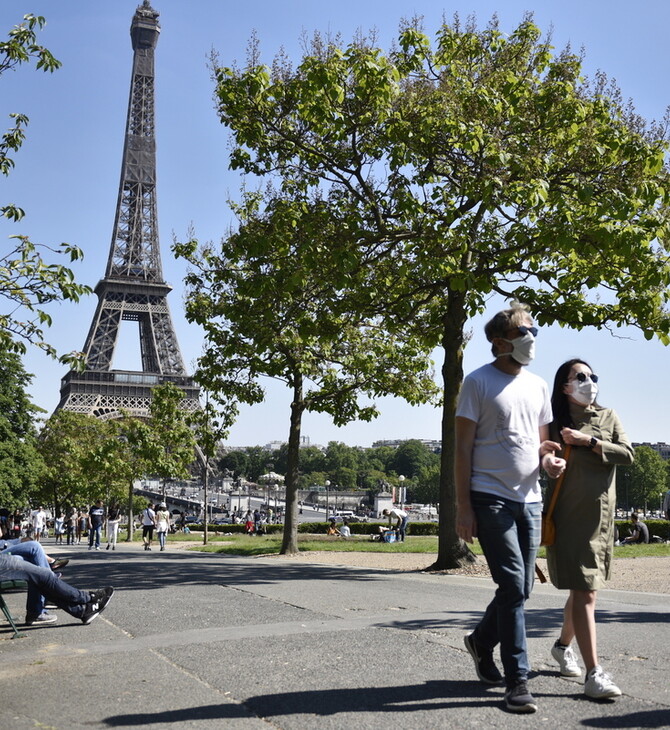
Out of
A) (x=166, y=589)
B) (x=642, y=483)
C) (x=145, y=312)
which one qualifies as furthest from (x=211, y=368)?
(x=642, y=483)

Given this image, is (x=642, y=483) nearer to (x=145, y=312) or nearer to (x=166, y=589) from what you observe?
(x=145, y=312)

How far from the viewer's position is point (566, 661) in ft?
17.6

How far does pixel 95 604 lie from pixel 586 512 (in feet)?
17.3

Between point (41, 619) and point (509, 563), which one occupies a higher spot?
point (509, 563)

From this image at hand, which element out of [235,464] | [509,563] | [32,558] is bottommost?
[32,558]

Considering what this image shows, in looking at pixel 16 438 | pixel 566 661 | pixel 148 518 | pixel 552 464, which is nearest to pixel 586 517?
pixel 552 464

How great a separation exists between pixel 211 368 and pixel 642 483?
122 metres

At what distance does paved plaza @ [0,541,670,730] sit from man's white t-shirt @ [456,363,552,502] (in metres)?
1.13

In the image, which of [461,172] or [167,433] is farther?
[167,433]

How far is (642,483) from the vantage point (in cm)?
13400

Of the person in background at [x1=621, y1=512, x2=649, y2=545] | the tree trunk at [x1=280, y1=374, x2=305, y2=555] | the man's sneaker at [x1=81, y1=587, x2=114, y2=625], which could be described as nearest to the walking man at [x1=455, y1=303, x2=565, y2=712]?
the man's sneaker at [x1=81, y1=587, x2=114, y2=625]

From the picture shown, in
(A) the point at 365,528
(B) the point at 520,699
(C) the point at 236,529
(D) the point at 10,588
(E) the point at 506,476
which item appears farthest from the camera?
(C) the point at 236,529

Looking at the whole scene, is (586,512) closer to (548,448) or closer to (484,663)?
(548,448)

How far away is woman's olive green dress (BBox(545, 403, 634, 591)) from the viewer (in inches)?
194
